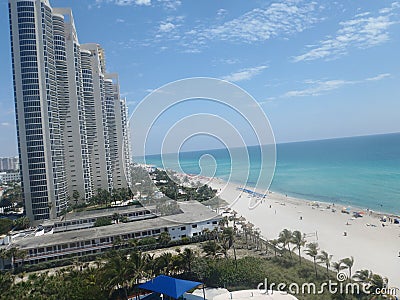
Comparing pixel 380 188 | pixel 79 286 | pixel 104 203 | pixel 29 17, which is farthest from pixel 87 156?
pixel 380 188

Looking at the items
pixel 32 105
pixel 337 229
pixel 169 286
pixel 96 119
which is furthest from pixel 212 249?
pixel 96 119

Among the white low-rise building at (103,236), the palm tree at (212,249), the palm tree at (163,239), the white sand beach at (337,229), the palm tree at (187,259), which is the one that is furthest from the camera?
the palm tree at (163,239)

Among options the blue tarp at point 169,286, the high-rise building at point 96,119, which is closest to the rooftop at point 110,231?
the blue tarp at point 169,286

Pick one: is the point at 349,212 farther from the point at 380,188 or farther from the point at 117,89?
the point at 117,89

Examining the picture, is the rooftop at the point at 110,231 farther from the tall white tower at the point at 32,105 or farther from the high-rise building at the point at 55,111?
the high-rise building at the point at 55,111

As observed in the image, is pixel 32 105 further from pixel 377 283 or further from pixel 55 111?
pixel 377 283
